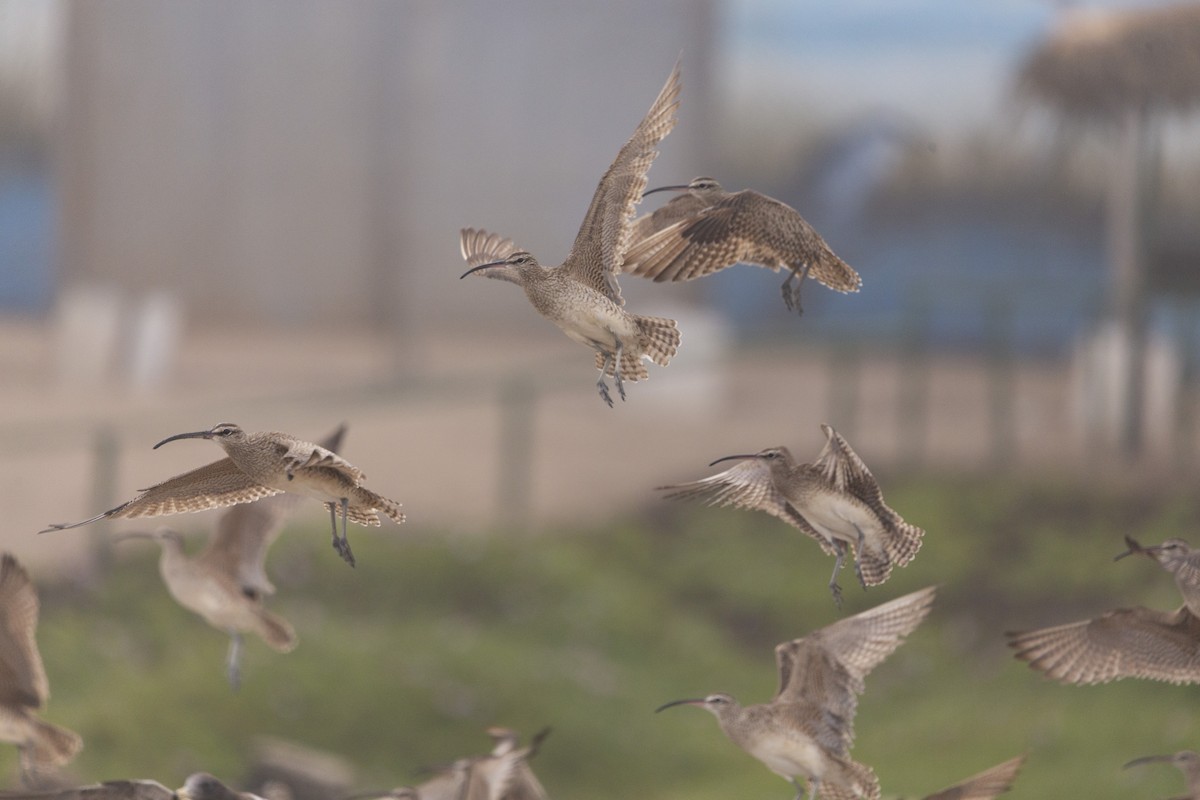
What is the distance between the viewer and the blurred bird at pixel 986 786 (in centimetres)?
181

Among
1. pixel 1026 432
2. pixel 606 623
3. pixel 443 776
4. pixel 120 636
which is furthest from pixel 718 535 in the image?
pixel 443 776

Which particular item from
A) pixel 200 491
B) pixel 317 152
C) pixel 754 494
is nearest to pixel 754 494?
pixel 754 494

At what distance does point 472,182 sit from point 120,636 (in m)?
3.45

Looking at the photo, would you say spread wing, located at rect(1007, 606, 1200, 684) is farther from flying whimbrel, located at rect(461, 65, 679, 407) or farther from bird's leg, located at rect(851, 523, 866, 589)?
flying whimbrel, located at rect(461, 65, 679, 407)

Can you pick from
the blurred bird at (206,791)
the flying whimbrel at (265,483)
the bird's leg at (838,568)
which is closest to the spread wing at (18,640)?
the blurred bird at (206,791)

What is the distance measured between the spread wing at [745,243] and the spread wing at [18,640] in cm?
83

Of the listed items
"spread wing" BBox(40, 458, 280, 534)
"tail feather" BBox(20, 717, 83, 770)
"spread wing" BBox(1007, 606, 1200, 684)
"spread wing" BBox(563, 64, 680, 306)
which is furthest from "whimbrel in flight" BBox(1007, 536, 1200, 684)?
"tail feather" BBox(20, 717, 83, 770)

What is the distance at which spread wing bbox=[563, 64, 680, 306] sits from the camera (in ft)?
5.17

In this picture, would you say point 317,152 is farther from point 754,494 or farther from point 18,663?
point 754,494

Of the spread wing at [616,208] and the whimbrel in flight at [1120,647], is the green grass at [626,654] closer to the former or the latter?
the whimbrel in flight at [1120,647]

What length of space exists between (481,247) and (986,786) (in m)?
0.80

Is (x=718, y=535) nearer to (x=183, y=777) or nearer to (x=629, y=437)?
(x=629, y=437)

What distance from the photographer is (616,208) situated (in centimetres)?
158

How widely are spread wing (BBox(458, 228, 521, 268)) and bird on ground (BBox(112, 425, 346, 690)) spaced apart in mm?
295
